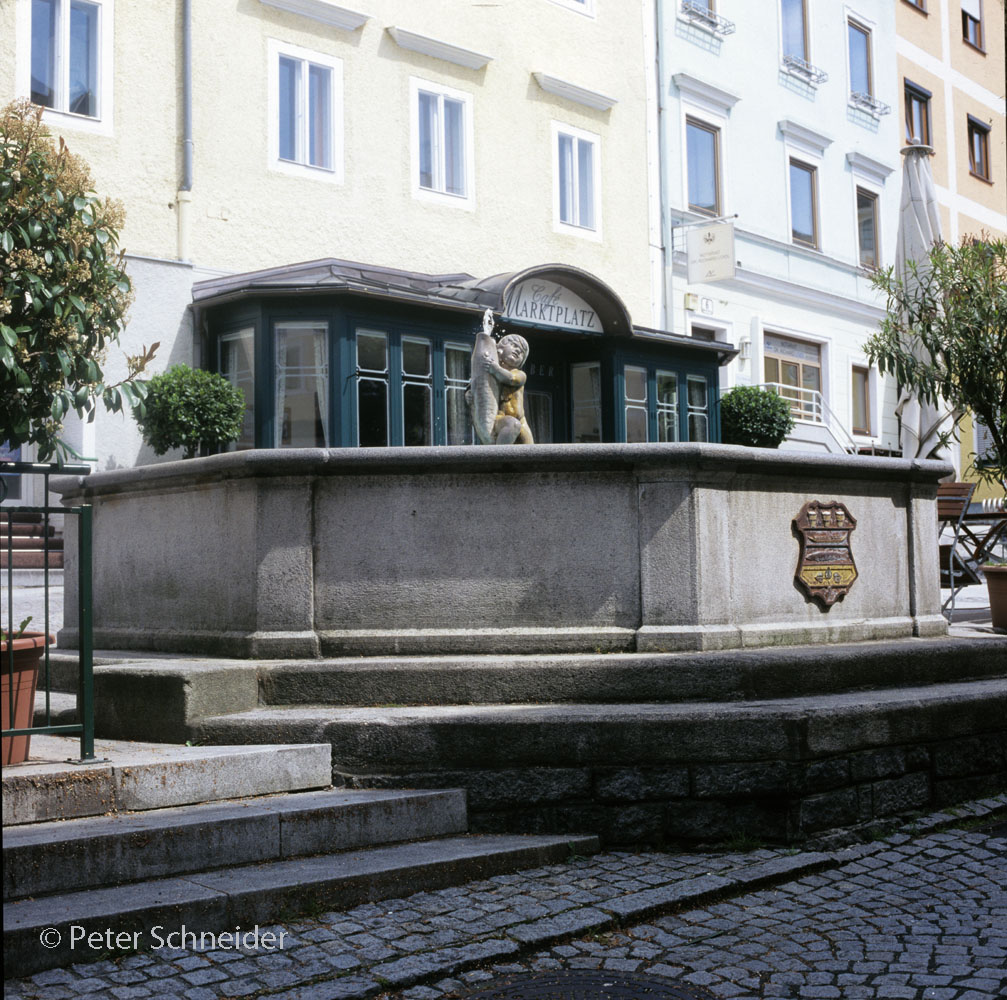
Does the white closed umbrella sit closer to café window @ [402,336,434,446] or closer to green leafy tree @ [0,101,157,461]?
café window @ [402,336,434,446]

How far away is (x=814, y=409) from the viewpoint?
79.1ft

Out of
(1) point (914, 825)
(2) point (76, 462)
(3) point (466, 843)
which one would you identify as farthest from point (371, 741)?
(2) point (76, 462)

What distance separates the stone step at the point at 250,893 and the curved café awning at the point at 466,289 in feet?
34.8

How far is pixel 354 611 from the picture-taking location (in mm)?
6629

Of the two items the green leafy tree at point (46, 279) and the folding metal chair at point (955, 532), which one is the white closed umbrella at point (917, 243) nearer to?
the folding metal chair at point (955, 532)

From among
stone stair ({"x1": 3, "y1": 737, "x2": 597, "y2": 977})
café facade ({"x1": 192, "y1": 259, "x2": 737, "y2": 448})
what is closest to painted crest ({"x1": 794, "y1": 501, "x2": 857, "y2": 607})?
stone stair ({"x1": 3, "y1": 737, "x2": 597, "y2": 977})

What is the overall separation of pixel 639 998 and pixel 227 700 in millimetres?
2841

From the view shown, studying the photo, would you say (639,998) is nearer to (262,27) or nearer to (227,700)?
(227,700)

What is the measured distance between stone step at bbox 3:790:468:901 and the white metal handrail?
18203 millimetres

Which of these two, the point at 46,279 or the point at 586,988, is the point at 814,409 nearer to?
the point at 46,279

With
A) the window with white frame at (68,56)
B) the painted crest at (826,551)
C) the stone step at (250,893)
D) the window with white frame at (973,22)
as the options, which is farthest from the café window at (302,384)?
→ the window with white frame at (973,22)

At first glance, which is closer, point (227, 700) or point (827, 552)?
point (227, 700)

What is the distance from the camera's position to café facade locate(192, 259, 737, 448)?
15.3m

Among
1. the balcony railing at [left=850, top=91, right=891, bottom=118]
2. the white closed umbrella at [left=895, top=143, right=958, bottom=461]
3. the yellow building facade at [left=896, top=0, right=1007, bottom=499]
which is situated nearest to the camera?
the white closed umbrella at [left=895, top=143, right=958, bottom=461]
